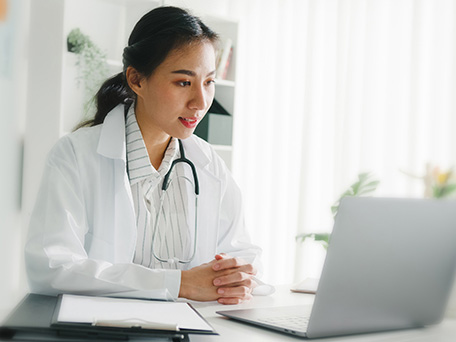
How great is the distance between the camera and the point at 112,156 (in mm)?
1563

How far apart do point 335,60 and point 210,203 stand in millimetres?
1917

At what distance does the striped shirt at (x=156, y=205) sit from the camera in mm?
1678

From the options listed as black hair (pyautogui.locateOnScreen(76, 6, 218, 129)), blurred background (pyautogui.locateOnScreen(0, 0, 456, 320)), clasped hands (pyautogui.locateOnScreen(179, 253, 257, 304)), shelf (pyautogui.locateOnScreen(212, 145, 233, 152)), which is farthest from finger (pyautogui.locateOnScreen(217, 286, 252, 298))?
shelf (pyautogui.locateOnScreen(212, 145, 233, 152))

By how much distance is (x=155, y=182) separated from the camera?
174cm

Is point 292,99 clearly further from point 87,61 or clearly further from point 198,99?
point 198,99

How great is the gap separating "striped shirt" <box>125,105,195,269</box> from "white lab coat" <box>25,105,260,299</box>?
0.15ft

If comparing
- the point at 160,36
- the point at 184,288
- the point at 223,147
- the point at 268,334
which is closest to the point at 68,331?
the point at 268,334

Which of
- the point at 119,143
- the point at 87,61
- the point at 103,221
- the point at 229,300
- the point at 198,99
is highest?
the point at 87,61

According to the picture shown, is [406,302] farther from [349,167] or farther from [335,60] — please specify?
[335,60]

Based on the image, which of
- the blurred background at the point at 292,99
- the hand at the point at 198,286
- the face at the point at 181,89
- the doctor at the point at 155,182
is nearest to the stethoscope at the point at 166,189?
the doctor at the point at 155,182

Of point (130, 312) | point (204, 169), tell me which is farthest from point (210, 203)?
point (130, 312)

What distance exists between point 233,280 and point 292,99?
2.52 metres

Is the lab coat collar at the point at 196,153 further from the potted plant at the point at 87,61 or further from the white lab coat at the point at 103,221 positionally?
the potted plant at the point at 87,61

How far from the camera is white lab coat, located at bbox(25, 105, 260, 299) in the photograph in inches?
48.1
